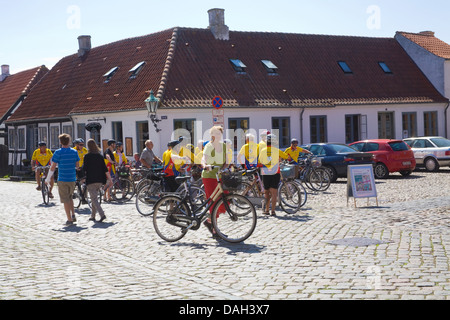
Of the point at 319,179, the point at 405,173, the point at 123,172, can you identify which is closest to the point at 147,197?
the point at 123,172

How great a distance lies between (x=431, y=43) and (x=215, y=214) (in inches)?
1328

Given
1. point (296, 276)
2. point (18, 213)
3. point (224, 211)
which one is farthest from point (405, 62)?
point (296, 276)

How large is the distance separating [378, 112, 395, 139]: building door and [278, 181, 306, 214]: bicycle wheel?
22727 mm

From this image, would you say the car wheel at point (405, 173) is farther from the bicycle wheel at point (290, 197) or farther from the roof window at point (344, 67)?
the bicycle wheel at point (290, 197)

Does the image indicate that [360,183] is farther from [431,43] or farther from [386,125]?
[431,43]

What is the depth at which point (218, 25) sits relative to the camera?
34.3m

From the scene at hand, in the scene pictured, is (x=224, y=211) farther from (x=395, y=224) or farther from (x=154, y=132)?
(x=154, y=132)

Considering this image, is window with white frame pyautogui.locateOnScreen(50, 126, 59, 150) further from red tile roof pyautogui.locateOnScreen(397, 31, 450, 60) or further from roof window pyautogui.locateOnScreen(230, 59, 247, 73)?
red tile roof pyautogui.locateOnScreen(397, 31, 450, 60)

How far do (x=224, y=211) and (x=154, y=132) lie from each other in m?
19.1

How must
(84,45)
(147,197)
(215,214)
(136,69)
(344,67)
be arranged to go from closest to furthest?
(215,214) < (147,197) < (136,69) < (344,67) < (84,45)

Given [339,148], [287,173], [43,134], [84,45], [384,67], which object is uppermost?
[84,45]

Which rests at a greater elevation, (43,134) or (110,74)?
(110,74)

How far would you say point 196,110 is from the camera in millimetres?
29594
